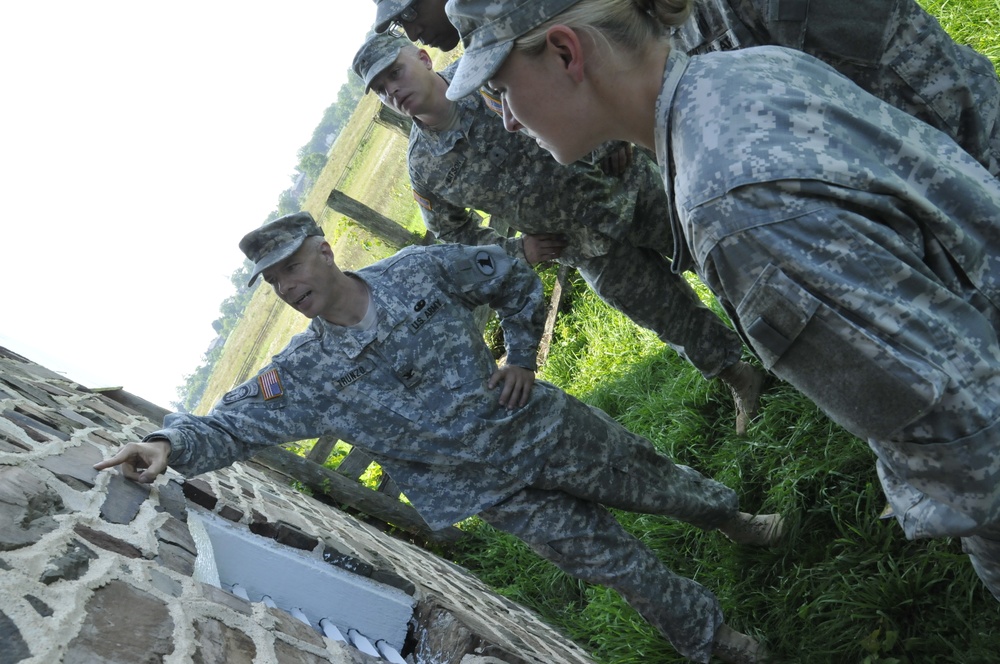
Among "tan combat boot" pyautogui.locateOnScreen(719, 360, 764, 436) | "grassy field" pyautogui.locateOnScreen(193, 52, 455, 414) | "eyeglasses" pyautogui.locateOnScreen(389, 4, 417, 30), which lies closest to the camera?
"eyeglasses" pyautogui.locateOnScreen(389, 4, 417, 30)

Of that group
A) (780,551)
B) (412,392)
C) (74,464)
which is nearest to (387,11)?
(412,392)

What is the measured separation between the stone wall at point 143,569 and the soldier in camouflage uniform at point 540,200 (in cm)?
145

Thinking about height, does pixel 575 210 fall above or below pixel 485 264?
above

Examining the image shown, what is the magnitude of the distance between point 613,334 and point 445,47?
2872mm

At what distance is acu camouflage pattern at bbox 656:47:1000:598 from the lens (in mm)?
1343

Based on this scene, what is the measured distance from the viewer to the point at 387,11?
10.2 ft

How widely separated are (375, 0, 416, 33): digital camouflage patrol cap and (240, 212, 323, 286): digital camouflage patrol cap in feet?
2.59

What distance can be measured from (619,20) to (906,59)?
1.40 m

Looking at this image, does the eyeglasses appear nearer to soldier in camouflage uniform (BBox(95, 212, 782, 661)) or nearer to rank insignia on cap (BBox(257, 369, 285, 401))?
soldier in camouflage uniform (BBox(95, 212, 782, 661))

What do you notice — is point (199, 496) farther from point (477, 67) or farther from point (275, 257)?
point (477, 67)

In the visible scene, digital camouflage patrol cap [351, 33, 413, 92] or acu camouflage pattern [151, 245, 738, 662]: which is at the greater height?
digital camouflage patrol cap [351, 33, 413, 92]

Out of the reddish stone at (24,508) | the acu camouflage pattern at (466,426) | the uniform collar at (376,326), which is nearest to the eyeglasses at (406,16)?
the acu camouflage pattern at (466,426)

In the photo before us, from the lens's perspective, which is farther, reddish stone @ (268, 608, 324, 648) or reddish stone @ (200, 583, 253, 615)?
reddish stone @ (268, 608, 324, 648)

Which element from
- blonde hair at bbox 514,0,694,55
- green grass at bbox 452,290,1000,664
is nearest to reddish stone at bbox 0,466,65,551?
blonde hair at bbox 514,0,694,55
